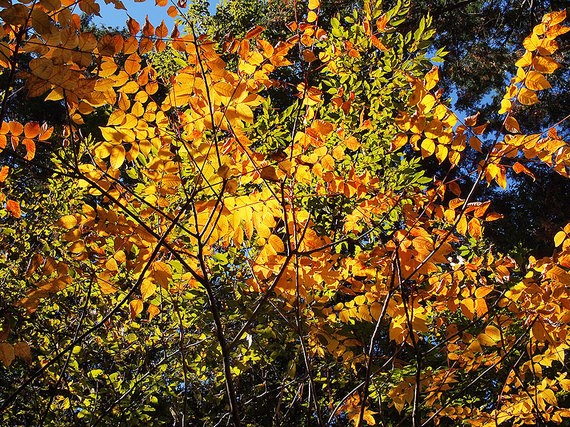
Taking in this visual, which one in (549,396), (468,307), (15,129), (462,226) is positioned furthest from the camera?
(549,396)

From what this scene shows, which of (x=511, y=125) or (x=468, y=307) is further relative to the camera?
(x=468, y=307)

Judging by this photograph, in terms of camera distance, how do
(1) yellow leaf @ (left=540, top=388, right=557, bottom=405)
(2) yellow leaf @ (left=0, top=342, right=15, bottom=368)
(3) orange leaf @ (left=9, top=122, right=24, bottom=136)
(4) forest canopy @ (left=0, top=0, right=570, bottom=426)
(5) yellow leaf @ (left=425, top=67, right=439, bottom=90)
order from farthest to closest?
1. (1) yellow leaf @ (left=540, top=388, right=557, bottom=405)
2. (5) yellow leaf @ (left=425, top=67, right=439, bottom=90)
3. (3) orange leaf @ (left=9, top=122, right=24, bottom=136)
4. (4) forest canopy @ (left=0, top=0, right=570, bottom=426)
5. (2) yellow leaf @ (left=0, top=342, right=15, bottom=368)

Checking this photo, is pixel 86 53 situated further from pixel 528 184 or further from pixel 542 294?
pixel 528 184

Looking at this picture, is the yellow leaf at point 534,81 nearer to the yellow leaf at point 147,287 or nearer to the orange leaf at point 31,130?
the yellow leaf at point 147,287

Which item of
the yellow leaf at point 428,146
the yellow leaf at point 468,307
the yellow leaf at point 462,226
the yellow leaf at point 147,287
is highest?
the yellow leaf at point 428,146

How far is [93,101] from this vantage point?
49.4 inches

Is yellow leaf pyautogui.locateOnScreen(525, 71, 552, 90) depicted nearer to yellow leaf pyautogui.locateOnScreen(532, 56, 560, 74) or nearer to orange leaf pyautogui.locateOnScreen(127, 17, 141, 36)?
yellow leaf pyautogui.locateOnScreen(532, 56, 560, 74)

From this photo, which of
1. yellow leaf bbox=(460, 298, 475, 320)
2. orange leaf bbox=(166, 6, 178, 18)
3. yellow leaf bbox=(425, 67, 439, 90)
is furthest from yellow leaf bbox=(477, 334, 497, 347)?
orange leaf bbox=(166, 6, 178, 18)

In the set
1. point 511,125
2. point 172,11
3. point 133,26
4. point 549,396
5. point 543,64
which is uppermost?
point 172,11

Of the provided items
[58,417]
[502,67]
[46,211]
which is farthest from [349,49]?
[502,67]

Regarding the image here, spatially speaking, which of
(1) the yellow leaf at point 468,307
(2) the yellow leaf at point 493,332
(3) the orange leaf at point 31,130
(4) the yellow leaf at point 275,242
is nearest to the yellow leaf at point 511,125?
(1) the yellow leaf at point 468,307

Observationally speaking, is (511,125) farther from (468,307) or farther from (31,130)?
(31,130)

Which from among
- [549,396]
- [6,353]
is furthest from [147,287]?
[549,396]

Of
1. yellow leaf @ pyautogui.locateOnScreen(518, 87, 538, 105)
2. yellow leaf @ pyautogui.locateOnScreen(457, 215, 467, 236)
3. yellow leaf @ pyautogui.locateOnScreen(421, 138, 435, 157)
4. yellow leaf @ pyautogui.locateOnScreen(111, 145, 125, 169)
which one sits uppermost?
yellow leaf @ pyautogui.locateOnScreen(111, 145, 125, 169)
